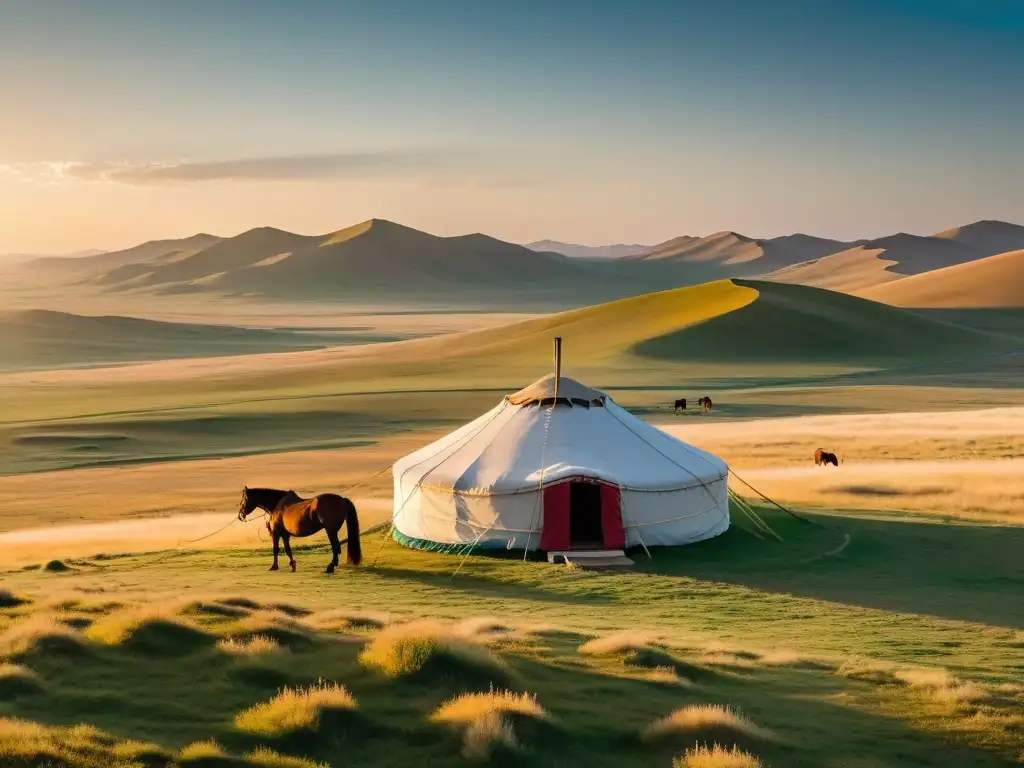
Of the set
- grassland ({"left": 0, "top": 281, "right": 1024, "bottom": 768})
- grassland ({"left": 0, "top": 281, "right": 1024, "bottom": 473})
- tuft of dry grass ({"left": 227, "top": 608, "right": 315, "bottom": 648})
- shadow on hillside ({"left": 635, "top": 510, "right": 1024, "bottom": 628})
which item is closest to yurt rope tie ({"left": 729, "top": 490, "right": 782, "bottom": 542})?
shadow on hillside ({"left": 635, "top": 510, "right": 1024, "bottom": 628})

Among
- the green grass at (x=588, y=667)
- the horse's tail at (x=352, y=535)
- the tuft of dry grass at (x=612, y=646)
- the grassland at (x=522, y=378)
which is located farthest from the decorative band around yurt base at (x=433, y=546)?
the grassland at (x=522, y=378)

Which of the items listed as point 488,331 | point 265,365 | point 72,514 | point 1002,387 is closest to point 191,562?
point 72,514

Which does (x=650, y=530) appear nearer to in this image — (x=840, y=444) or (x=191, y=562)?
(x=191, y=562)

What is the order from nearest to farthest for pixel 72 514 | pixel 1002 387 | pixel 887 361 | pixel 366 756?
pixel 366 756, pixel 72 514, pixel 1002 387, pixel 887 361

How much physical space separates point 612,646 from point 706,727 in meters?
2.79

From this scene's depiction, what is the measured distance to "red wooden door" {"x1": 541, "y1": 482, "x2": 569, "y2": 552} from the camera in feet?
65.9

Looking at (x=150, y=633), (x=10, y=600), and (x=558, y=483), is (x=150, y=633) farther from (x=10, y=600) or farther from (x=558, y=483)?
(x=558, y=483)

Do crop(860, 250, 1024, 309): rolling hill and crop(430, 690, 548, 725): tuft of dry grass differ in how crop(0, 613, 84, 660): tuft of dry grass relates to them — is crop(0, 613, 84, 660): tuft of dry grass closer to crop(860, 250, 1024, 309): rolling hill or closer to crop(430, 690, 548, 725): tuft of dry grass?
crop(430, 690, 548, 725): tuft of dry grass

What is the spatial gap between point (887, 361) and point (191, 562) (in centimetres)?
6698

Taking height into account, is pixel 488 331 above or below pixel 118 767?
above

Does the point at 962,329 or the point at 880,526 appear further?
the point at 962,329

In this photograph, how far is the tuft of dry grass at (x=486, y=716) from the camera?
8.48 meters

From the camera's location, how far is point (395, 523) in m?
22.4

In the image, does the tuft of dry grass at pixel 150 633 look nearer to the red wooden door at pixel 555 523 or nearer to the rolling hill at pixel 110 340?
the red wooden door at pixel 555 523
